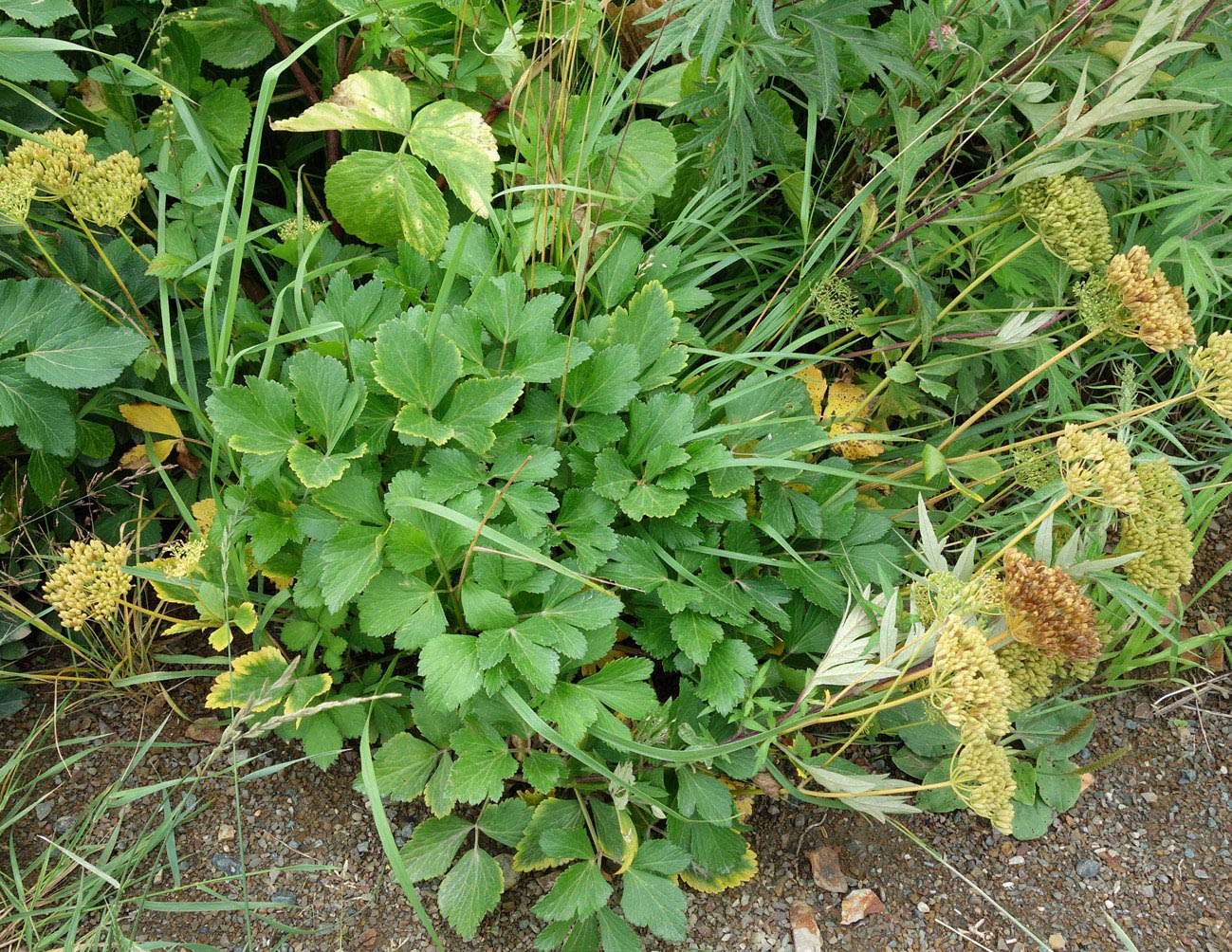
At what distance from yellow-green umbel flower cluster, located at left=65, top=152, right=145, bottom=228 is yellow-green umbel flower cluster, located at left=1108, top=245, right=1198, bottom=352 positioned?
1574 millimetres

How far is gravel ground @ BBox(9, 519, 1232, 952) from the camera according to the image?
4.64 feet

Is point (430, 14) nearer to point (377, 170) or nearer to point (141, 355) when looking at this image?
point (377, 170)

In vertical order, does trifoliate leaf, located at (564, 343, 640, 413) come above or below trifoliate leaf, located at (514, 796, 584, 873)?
above

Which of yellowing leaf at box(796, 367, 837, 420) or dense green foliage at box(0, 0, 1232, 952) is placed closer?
dense green foliage at box(0, 0, 1232, 952)

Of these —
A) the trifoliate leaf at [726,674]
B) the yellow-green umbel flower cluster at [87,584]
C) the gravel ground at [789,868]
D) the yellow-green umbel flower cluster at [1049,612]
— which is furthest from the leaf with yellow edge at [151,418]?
the yellow-green umbel flower cluster at [1049,612]

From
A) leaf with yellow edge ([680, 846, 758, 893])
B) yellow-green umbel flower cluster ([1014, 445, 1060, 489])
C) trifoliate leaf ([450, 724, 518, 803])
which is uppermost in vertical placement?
yellow-green umbel flower cluster ([1014, 445, 1060, 489])

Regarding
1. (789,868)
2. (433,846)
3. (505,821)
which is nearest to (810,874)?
(789,868)

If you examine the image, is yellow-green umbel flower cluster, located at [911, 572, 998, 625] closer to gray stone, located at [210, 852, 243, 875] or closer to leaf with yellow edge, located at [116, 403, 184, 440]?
gray stone, located at [210, 852, 243, 875]

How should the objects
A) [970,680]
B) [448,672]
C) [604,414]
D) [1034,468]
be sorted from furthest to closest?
1. [1034,468]
2. [604,414]
3. [448,672]
4. [970,680]

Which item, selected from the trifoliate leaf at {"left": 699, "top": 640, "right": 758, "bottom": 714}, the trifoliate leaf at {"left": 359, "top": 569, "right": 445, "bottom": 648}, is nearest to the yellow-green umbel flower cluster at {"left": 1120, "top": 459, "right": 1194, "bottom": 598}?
the trifoliate leaf at {"left": 699, "top": 640, "right": 758, "bottom": 714}

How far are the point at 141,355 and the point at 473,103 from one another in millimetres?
841

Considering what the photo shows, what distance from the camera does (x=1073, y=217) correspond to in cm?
141

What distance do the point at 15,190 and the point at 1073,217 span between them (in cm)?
167

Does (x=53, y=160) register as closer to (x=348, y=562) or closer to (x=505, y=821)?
(x=348, y=562)
